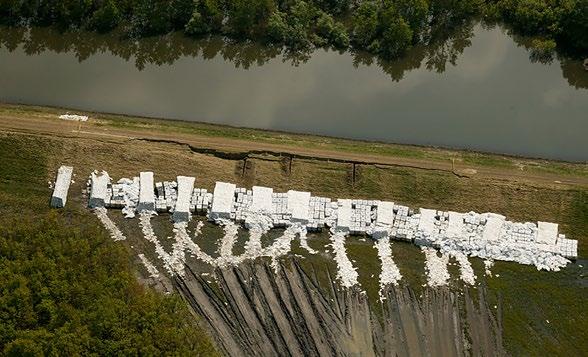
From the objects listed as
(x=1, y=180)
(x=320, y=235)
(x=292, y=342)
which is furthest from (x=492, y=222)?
(x=1, y=180)

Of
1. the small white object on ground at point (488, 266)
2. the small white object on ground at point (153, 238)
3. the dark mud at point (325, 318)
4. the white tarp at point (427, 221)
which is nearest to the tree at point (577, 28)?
the white tarp at point (427, 221)

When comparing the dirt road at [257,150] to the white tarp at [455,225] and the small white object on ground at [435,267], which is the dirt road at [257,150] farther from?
the small white object on ground at [435,267]

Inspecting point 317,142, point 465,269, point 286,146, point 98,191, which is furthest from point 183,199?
point 465,269

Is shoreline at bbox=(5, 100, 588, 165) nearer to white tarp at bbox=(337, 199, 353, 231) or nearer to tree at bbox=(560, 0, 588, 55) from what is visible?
white tarp at bbox=(337, 199, 353, 231)

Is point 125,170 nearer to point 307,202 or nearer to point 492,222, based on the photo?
point 307,202

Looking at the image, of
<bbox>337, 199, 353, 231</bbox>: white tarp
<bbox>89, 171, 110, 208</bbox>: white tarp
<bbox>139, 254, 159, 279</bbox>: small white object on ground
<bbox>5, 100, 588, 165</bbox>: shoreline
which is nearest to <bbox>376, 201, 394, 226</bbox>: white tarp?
<bbox>337, 199, 353, 231</bbox>: white tarp

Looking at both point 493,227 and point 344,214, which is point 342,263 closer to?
point 344,214
